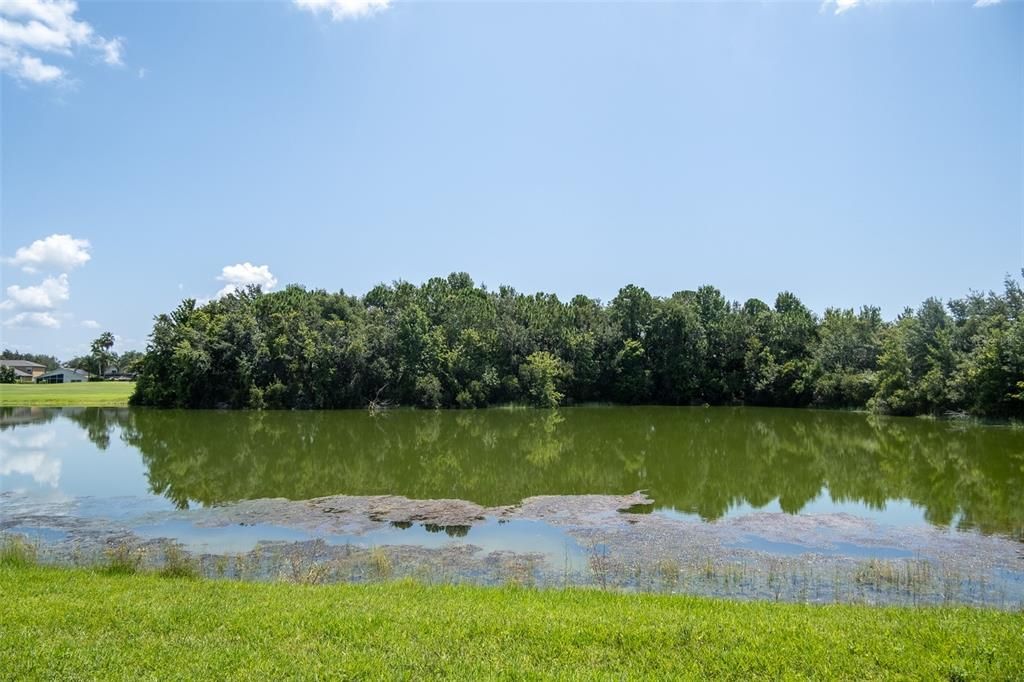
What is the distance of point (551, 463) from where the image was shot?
79.0 ft

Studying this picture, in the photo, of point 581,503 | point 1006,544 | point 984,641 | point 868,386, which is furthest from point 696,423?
point 984,641

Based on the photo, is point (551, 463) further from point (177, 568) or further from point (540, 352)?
point (540, 352)

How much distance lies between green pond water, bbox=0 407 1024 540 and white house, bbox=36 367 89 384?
76347 mm

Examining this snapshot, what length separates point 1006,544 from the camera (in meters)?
12.1

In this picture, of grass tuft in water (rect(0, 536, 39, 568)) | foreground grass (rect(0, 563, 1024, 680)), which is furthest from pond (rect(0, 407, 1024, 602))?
foreground grass (rect(0, 563, 1024, 680))

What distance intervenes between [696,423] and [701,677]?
35.9 metres

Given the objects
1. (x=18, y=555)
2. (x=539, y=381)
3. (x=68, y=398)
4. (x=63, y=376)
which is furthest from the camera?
(x=63, y=376)

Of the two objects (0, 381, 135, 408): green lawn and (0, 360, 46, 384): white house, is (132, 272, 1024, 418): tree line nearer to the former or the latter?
(0, 381, 135, 408): green lawn

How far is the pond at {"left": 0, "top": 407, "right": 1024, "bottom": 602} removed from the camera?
11391 millimetres

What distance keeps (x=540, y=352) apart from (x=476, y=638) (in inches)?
1957

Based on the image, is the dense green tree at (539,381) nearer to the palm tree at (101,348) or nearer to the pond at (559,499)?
the pond at (559,499)

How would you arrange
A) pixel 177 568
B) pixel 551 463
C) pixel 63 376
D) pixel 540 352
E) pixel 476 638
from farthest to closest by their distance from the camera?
pixel 63 376, pixel 540 352, pixel 551 463, pixel 177 568, pixel 476 638

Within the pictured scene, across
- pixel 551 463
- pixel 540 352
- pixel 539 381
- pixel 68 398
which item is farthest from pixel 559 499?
pixel 68 398

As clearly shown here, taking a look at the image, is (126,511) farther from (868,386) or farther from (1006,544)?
(868,386)
